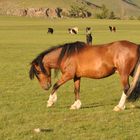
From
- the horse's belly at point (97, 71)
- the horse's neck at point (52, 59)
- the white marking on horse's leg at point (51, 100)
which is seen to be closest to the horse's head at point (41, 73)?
the horse's neck at point (52, 59)

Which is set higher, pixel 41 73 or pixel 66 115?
pixel 41 73

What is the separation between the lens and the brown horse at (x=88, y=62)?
12.8 metres

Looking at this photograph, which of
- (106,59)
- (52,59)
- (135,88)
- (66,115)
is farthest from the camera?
(52,59)

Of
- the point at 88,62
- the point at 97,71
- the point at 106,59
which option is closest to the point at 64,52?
the point at 88,62

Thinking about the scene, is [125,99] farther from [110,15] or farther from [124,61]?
[110,15]

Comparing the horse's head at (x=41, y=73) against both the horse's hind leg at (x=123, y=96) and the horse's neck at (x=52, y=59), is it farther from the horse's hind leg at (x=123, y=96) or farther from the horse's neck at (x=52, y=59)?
the horse's hind leg at (x=123, y=96)

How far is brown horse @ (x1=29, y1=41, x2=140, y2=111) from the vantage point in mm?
12812

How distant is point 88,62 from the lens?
1321cm

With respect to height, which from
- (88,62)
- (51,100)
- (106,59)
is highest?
(106,59)

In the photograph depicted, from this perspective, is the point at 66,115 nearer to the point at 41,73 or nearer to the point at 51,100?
the point at 51,100

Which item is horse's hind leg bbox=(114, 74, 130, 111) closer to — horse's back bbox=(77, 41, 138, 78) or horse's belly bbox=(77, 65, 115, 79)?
horse's back bbox=(77, 41, 138, 78)

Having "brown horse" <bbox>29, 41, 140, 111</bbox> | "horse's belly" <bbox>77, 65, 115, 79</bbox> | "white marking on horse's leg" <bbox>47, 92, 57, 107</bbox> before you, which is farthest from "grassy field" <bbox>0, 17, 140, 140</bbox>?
"horse's belly" <bbox>77, 65, 115, 79</bbox>

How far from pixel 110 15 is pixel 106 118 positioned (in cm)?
17091

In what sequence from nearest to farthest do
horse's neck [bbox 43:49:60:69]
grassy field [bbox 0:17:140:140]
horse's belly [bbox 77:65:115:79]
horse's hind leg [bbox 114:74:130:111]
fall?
grassy field [bbox 0:17:140:140], horse's hind leg [bbox 114:74:130:111], horse's belly [bbox 77:65:115:79], horse's neck [bbox 43:49:60:69]
